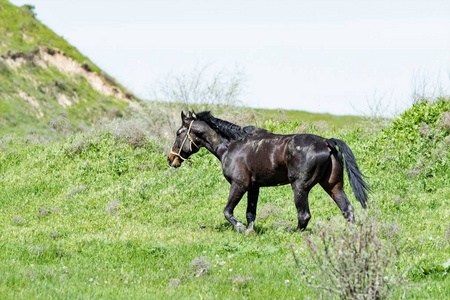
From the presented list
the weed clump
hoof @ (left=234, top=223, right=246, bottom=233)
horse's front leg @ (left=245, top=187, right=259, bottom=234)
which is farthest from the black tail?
the weed clump

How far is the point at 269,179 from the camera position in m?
11.5

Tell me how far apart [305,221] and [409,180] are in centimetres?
566

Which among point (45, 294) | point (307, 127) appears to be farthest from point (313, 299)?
point (307, 127)

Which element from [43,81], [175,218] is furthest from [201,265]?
[43,81]

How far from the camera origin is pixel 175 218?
13766mm

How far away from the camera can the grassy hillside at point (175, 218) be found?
26.0 ft

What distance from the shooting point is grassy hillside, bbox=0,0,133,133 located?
47.8 m

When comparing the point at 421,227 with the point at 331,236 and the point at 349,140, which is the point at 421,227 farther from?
the point at 349,140

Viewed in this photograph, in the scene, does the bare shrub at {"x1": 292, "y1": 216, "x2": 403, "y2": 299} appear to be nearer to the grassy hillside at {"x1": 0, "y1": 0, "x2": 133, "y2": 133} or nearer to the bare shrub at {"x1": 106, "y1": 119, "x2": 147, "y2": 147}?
the bare shrub at {"x1": 106, "y1": 119, "x2": 147, "y2": 147}

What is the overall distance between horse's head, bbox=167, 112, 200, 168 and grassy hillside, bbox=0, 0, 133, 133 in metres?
32.9

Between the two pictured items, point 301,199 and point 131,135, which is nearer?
point 301,199

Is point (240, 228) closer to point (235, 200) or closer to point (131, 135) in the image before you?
point (235, 200)

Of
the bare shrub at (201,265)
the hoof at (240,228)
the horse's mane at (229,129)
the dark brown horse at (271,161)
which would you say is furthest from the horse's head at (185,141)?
the bare shrub at (201,265)

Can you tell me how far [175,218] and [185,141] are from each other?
2.12 meters
